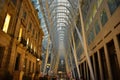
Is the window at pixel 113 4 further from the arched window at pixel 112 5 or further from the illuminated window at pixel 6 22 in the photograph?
the illuminated window at pixel 6 22

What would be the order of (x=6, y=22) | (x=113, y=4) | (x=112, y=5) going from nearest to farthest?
(x=113, y=4)
(x=112, y=5)
(x=6, y=22)

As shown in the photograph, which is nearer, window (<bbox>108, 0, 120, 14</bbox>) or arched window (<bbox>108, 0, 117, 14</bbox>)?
window (<bbox>108, 0, 120, 14</bbox>)

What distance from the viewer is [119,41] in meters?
10.4

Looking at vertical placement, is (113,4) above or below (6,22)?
above

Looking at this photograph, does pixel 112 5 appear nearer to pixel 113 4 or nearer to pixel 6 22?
pixel 113 4

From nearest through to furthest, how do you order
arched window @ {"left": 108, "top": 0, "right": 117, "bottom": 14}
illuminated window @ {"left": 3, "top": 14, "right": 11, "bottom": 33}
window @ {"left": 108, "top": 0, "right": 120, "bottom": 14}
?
window @ {"left": 108, "top": 0, "right": 120, "bottom": 14}
arched window @ {"left": 108, "top": 0, "right": 117, "bottom": 14}
illuminated window @ {"left": 3, "top": 14, "right": 11, "bottom": 33}

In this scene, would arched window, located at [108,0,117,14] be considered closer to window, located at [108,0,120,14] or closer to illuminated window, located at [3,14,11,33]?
window, located at [108,0,120,14]

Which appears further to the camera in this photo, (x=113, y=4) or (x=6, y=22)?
(x=6, y=22)

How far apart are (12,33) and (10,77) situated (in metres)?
5.13

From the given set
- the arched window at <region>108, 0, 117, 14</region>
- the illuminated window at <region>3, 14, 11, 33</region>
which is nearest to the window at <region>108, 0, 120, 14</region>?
the arched window at <region>108, 0, 117, 14</region>

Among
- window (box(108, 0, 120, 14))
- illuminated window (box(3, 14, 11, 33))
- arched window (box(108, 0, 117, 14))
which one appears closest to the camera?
window (box(108, 0, 120, 14))

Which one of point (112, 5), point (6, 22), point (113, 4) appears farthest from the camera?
point (6, 22)

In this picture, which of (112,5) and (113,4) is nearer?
(113,4)

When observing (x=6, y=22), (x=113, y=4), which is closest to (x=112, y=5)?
(x=113, y=4)
